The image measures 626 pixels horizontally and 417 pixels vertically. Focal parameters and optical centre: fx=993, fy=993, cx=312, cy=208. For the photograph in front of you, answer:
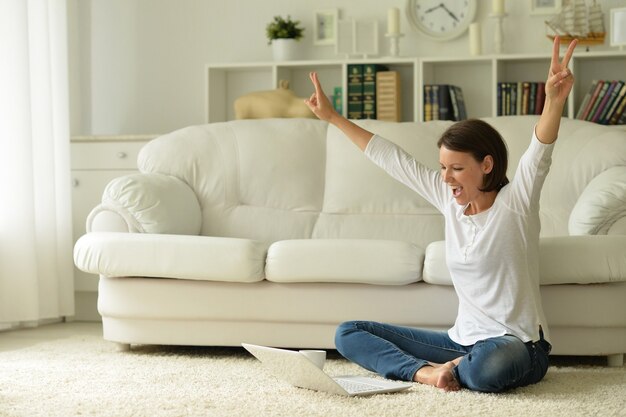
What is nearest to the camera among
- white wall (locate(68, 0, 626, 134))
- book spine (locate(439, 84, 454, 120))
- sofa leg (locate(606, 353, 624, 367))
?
sofa leg (locate(606, 353, 624, 367))

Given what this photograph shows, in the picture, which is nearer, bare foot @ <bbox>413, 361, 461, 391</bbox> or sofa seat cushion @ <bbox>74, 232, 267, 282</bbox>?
bare foot @ <bbox>413, 361, 461, 391</bbox>

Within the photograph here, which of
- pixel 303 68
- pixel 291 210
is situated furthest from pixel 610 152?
pixel 303 68

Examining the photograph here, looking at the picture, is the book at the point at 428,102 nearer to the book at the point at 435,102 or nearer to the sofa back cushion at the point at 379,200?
the book at the point at 435,102

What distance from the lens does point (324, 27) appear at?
5148mm

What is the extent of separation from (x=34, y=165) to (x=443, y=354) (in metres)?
2.38

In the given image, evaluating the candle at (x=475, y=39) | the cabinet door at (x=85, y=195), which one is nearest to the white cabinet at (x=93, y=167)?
the cabinet door at (x=85, y=195)

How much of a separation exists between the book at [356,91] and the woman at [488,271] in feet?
6.69

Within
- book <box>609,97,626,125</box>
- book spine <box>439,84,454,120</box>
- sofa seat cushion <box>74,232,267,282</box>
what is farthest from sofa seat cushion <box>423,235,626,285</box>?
book spine <box>439,84,454,120</box>

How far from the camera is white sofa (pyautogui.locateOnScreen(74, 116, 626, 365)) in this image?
10.6 feet

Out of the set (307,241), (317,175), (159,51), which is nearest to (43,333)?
(317,175)

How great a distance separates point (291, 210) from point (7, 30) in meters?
1.48

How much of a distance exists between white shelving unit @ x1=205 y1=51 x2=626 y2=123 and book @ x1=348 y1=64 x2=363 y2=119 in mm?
30

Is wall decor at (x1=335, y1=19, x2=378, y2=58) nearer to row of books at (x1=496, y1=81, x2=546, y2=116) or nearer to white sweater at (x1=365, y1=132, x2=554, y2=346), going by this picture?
row of books at (x1=496, y1=81, x2=546, y2=116)

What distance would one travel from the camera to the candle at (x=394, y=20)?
4.85m
